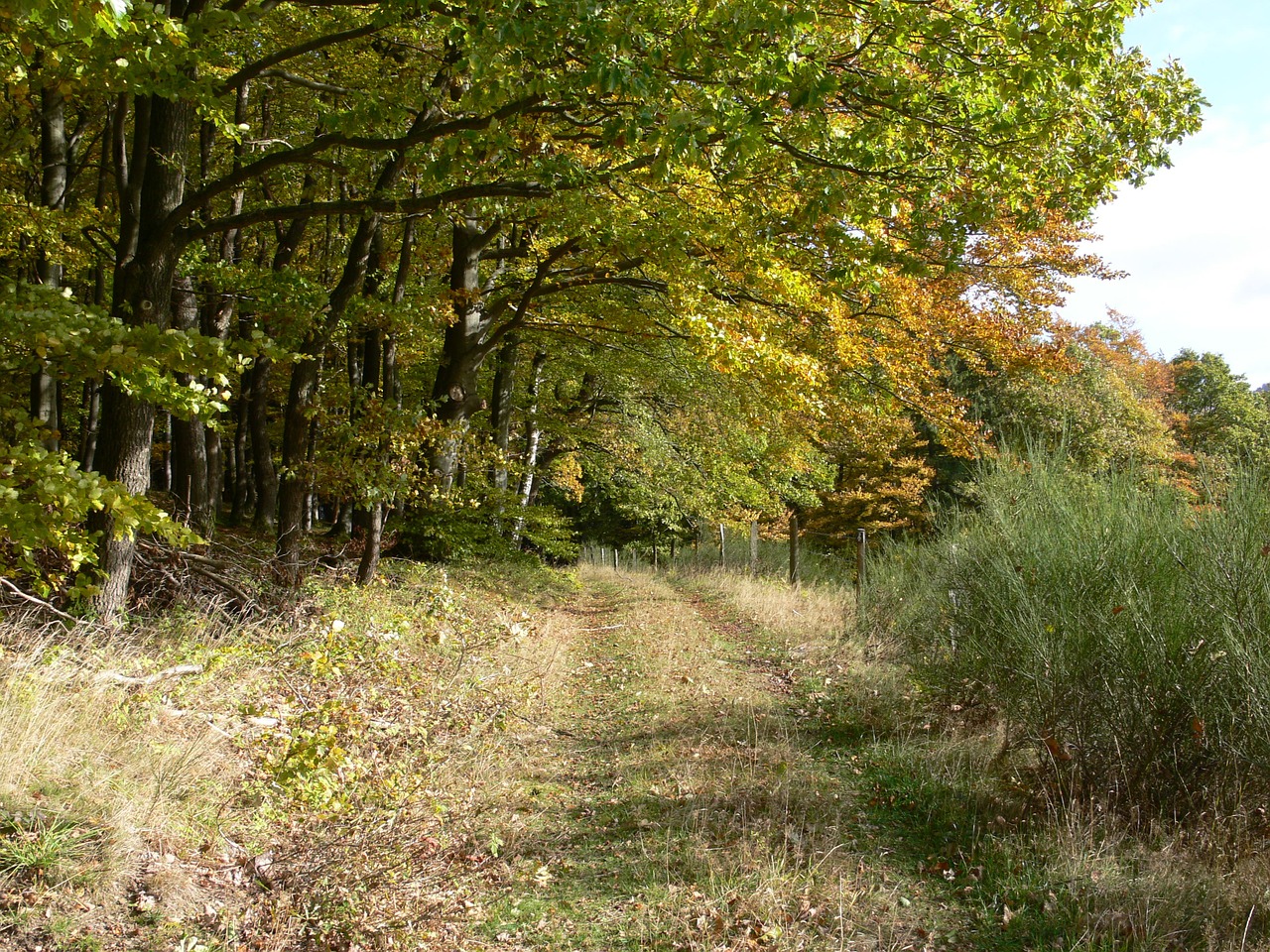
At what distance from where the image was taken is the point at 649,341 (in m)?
17.7

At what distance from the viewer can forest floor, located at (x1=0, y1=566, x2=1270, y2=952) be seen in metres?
4.19

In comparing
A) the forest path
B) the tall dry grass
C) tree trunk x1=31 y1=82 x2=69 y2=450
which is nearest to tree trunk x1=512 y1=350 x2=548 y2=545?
tree trunk x1=31 y1=82 x2=69 y2=450

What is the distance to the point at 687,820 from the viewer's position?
5805 mm

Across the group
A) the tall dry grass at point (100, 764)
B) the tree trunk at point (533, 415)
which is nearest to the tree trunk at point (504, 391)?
the tree trunk at point (533, 415)

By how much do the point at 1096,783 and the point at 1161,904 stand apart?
1516mm

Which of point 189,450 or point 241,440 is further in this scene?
point 241,440

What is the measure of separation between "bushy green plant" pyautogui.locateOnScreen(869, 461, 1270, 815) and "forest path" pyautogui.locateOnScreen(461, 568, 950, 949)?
1553 millimetres

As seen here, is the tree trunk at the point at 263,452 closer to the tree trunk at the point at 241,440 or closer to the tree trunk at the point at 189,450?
the tree trunk at the point at 241,440

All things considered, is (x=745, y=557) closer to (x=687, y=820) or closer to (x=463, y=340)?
(x=463, y=340)

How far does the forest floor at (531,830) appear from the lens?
419 centimetres

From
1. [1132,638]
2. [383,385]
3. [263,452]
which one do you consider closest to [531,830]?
[1132,638]

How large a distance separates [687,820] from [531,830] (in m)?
1.01

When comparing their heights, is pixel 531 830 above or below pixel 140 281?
below

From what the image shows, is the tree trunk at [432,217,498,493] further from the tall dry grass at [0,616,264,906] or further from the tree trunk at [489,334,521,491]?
the tall dry grass at [0,616,264,906]
